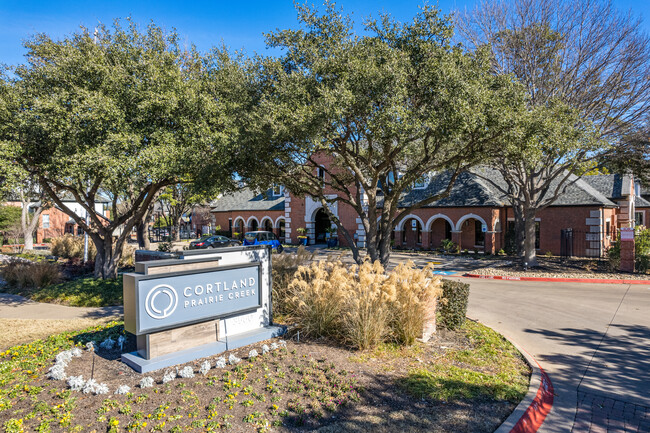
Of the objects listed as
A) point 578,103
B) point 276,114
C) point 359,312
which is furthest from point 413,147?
point 359,312

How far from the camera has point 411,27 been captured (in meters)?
10.6

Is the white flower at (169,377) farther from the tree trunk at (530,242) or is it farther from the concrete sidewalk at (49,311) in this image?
the tree trunk at (530,242)

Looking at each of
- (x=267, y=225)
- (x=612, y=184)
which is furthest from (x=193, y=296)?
(x=267, y=225)

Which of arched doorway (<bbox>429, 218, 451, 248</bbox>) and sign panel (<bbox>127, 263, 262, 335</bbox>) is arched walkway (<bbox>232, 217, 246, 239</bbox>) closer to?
arched doorway (<bbox>429, 218, 451, 248</bbox>)

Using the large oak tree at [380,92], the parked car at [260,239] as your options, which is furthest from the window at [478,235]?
the large oak tree at [380,92]

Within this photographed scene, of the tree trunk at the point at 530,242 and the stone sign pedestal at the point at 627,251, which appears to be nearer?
the stone sign pedestal at the point at 627,251

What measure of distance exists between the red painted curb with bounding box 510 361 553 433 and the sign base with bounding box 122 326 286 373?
461 cm

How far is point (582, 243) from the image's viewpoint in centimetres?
2466

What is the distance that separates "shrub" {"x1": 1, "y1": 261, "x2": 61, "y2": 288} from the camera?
15.8 m

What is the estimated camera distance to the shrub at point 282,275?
9.68 meters

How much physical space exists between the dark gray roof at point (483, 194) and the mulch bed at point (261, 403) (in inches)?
770

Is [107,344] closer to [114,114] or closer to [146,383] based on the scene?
[146,383]

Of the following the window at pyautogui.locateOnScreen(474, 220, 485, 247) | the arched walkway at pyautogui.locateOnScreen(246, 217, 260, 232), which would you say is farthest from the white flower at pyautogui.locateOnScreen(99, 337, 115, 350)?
the arched walkway at pyautogui.locateOnScreen(246, 217, 260, 232)

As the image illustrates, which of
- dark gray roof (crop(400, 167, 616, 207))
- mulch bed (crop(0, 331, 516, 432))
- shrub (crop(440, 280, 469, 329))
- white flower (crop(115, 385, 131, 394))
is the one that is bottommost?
mulch bed (crop(0, 331, 516, 432))
